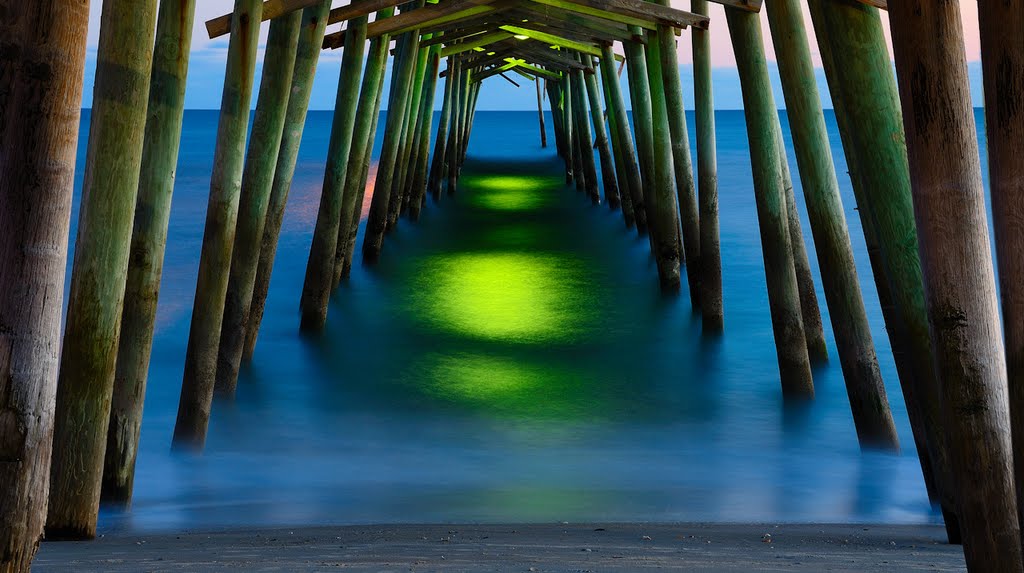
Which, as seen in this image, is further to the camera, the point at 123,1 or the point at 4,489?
the point at 123,1

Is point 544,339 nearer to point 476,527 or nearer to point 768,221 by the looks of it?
point 768,221

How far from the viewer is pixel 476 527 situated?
11.1 ft

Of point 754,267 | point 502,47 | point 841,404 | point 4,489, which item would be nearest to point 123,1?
point 4,489

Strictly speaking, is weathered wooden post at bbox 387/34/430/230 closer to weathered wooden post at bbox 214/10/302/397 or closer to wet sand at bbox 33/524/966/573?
weathered wooden post at bbox 214/10/302/397

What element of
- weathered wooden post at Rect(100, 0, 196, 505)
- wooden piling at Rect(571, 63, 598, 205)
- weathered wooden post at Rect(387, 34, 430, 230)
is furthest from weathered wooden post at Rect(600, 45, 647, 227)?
weathered wooden post at Rect(100, 0, 196, 505)

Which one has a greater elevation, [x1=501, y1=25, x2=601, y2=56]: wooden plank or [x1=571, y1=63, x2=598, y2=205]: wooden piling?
[x1=501, y1=25, x2=601, y2=56]: wooden plank

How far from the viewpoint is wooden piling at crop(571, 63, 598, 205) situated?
1631 centimetres

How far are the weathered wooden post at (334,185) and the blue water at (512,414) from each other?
0.30 metres

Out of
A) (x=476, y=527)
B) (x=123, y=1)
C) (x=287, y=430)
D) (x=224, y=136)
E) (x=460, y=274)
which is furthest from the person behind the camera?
(x=460, y=274)

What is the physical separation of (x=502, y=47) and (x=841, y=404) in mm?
10120

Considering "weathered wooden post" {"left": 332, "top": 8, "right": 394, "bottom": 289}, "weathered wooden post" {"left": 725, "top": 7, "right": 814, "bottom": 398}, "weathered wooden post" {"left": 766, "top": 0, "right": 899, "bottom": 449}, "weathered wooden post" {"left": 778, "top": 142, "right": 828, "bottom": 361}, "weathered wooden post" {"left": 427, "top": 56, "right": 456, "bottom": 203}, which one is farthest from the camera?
"weathered wooden post" {"left": 427, "top": 56, "right": 456, "bottom": 203}

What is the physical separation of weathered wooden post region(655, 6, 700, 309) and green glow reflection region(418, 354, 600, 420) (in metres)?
1.85

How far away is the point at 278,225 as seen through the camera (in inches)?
232

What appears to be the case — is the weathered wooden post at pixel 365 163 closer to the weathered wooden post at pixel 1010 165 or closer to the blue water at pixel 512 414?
the blue water at pixel 512 414
